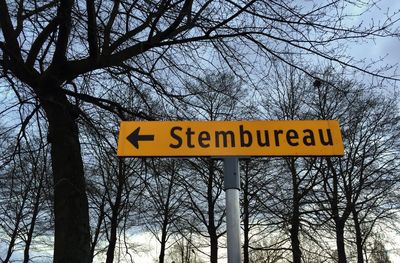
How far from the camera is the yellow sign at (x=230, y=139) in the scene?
290cm

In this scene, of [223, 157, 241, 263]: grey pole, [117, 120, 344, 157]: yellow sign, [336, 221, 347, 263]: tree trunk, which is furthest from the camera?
[336, 221, 347, 263]: tree trunk

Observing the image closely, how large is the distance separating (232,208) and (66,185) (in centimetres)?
229

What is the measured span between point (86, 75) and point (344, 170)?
1381cm

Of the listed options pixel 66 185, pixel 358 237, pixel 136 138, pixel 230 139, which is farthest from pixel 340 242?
pixel 136 138

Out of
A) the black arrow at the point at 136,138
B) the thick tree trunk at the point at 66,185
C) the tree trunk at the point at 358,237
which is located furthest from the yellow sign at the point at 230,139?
the tree trunk at the point at 358,237

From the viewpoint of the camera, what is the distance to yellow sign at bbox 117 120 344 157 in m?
2.90

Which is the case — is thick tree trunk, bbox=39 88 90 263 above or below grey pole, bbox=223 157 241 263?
above

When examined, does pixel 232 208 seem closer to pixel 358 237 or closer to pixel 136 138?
pixel 136 138

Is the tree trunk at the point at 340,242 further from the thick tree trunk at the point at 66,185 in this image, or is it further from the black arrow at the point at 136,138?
the black arrow at the point at 136,138

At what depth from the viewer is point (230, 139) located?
2967mm

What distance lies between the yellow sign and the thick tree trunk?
1.77 metres

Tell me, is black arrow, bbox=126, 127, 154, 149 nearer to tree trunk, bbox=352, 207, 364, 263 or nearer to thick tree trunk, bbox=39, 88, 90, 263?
thick tree trunk, bbox=39, 88, 90, 263

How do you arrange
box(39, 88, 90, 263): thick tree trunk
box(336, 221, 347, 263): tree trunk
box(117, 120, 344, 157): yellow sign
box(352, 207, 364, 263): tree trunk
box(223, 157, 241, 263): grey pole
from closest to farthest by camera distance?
1. box(223, 157, 241, 263): grey pole
2. box(117, 120, 344, 157): yellow sign
3. box(39, 88, 90, 263): thick tree trunk
4. box(336, 221, 347, 263): tree trunk
5. box(352, 207, 364, 263): tree trunk

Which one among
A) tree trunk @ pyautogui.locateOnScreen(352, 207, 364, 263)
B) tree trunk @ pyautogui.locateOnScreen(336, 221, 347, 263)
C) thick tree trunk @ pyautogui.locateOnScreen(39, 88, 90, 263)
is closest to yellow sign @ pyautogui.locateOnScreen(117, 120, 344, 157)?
thick tree trunk @ pyautogui.locateOnScreen(39, 88, 90, 263)
